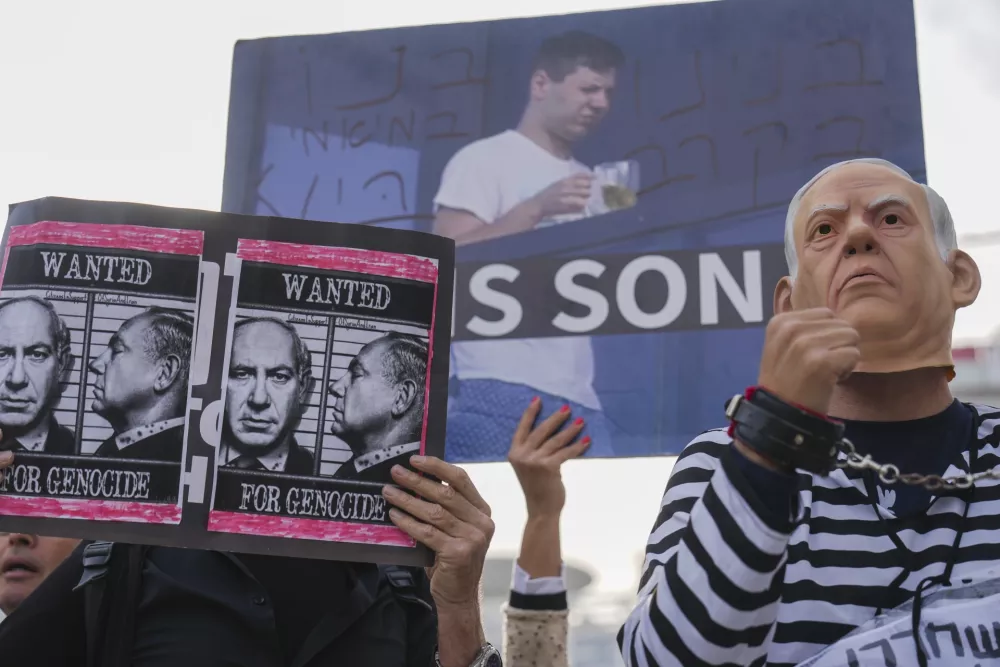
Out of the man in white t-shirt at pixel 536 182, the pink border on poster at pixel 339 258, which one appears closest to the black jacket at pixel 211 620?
the pink border on poster at pixel 339 258

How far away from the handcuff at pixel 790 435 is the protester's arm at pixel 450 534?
619 mm

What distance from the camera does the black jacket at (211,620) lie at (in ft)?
6.13

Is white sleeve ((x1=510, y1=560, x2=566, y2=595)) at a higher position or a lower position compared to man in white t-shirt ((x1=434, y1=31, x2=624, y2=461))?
lower

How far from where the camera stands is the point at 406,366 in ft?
6.26

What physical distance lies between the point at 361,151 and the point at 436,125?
9.7 inches

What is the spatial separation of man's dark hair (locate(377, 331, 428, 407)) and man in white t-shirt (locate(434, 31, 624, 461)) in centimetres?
126

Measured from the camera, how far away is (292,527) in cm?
183

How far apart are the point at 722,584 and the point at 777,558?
0.24ft

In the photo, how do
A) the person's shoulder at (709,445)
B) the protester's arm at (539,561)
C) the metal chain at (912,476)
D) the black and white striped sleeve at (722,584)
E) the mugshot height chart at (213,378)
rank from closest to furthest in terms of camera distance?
the black and white striped sleeve at (722,584) → the metal chain at (912,476) → the person's shoulder at (709,445) → the mugshot height chart at (213,378) → the protester's arm at (539,561)

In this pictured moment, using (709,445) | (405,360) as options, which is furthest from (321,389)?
(709,445)

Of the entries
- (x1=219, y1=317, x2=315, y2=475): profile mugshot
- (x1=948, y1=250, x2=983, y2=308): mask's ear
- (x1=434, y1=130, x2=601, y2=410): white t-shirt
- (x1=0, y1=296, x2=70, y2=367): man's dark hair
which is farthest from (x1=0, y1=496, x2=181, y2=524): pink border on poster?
(x1=434, y1=130, x2=601, y2=410): white t-shirt

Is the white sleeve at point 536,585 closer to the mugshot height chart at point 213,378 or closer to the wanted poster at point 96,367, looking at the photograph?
the mugshot height chart at point 213,378

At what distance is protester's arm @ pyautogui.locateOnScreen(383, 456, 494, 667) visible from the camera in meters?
1.86

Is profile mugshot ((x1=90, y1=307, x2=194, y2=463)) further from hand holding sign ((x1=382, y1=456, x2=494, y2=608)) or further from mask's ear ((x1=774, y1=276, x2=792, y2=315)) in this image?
mask's ear ((x1=774, y1=276, x2=792, y2=315))
